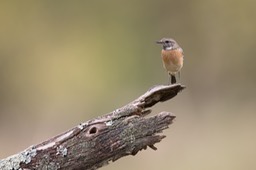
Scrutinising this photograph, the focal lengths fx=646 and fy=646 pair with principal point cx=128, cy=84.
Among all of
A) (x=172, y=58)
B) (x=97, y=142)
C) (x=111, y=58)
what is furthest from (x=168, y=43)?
(x=111, y=58)

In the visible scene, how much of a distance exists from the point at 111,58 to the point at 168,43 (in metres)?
10.1

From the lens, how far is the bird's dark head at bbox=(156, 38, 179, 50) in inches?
186

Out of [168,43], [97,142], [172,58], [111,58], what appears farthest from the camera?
[111,58]

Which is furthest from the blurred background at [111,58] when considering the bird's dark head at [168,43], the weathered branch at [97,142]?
the weathered branch at [97,142]

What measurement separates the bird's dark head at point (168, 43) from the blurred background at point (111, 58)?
21.0 feet

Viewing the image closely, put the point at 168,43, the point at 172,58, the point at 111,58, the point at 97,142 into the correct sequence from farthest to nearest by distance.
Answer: the point at 111,58 → the point at 168,43 → the point at 172,58 → the point at 97,142


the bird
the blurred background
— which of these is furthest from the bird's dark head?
the blurred background

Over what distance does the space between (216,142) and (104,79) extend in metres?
5.29

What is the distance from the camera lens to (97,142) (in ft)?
10.3

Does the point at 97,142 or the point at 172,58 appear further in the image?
the point at 172,58

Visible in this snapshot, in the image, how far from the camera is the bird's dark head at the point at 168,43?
186 inches

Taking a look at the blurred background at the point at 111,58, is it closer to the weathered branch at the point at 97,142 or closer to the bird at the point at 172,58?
the bird at the point at 172,58

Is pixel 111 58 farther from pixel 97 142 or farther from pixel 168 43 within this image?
pixel 97 142

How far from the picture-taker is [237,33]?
14.9 meters
